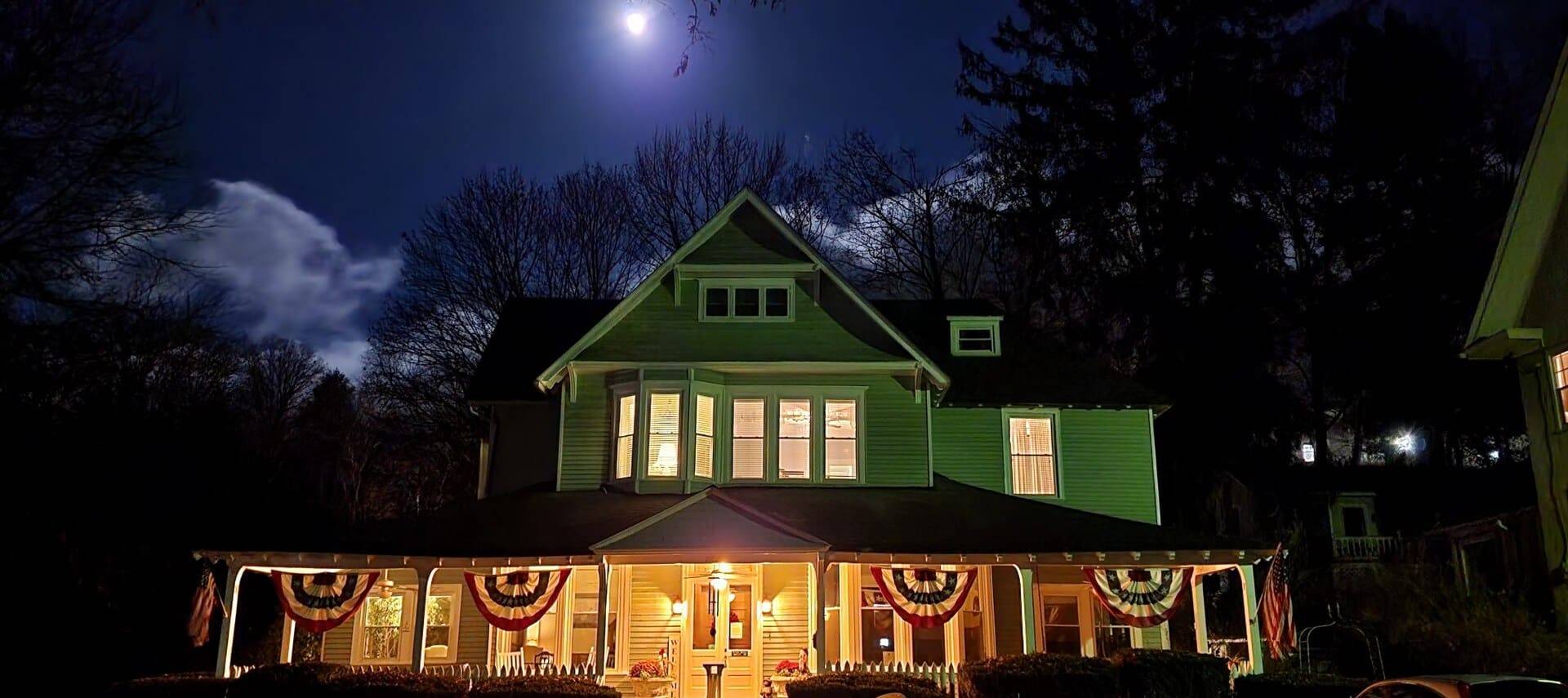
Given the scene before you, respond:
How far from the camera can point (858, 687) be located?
14.1m

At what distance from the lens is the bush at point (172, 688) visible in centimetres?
1481

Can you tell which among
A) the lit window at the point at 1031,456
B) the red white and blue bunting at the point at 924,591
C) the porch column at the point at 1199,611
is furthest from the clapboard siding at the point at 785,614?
the porch column at the point at 1199,611

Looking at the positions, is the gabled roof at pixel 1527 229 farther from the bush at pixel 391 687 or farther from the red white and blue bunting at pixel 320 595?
the red white and blue bunting at pixel 320 595

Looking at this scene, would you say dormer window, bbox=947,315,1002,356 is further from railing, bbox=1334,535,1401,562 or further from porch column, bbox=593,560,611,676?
railing, bbox=1334,535,1401,562

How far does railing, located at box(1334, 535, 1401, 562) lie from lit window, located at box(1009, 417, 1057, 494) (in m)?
16.7

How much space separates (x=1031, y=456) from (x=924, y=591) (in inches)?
229

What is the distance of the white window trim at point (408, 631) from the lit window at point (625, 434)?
148 inches

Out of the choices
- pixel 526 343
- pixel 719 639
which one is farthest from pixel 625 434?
pixel 526 343

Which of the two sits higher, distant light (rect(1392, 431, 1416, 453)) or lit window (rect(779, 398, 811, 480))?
distant light (rect(1392, 431, 1416, 453))

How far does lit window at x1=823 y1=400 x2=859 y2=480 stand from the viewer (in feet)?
66.9

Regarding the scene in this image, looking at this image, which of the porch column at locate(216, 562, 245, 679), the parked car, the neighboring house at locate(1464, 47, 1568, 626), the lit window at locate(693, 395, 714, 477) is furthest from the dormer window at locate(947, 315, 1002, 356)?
the porch column at locate(216, 562, 245, 679)

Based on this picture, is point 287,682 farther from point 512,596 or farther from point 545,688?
point 545,688

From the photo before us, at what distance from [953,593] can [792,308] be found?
21.0 feet

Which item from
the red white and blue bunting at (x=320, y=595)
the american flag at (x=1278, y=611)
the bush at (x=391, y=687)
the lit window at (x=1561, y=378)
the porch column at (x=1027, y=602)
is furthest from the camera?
the red white and blue bunting at (x=320, y=595)
